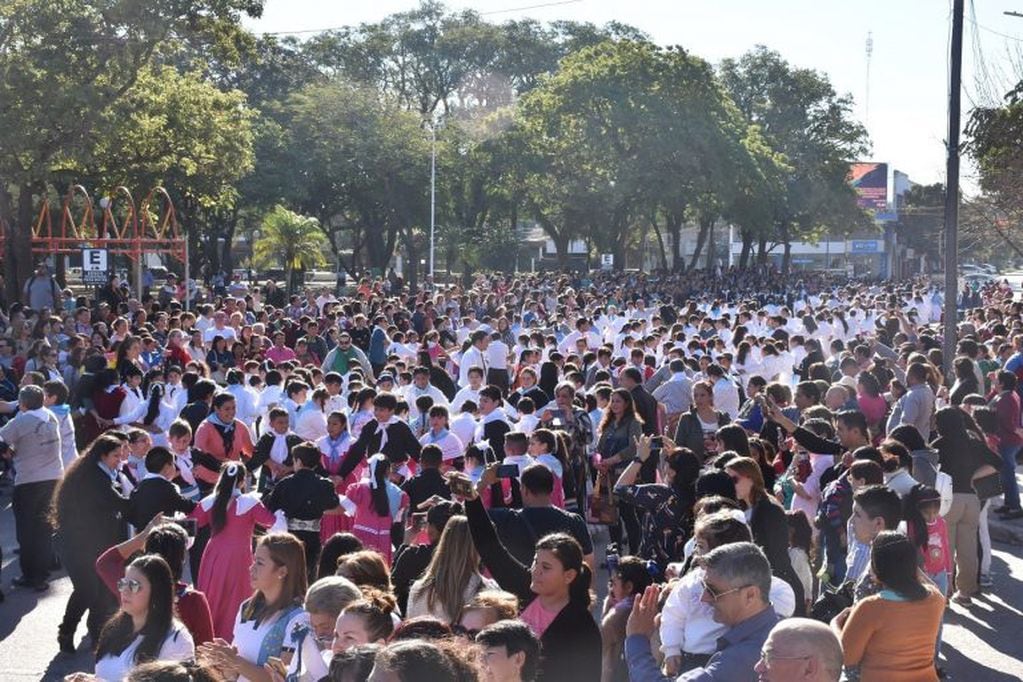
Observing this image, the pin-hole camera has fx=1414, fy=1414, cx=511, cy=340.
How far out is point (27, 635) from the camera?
1011 centimetres

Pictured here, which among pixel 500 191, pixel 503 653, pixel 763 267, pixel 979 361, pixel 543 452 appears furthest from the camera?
pixel 763 267

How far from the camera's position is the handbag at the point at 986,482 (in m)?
10.7

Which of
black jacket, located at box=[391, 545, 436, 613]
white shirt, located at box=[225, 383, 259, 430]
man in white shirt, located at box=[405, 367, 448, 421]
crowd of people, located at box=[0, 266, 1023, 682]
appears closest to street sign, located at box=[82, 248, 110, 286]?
crowd of people, located at box=[0, 266, 1023, 682]

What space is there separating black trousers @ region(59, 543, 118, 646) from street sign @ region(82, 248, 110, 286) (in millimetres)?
16275

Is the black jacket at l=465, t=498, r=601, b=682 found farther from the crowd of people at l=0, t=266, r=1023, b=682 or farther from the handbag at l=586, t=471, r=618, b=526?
the handbag at l=586, t=471, r=618, b=526

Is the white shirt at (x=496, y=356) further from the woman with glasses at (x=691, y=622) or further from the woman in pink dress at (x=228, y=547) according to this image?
the woman with glasses at (x=691, y=622)

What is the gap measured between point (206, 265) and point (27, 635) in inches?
1884

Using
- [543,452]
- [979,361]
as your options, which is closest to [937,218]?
[979,361]

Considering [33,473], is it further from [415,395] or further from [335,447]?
[415,395]

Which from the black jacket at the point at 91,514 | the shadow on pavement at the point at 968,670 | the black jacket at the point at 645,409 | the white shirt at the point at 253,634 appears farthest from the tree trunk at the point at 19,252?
the white shirt at the point at 253,634

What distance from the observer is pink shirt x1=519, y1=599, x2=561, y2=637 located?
19.0 feet

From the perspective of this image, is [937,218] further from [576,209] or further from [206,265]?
[206,265]

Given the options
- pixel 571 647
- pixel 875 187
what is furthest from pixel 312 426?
pixel 875 187

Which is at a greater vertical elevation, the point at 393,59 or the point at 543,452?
the point at 393,59
